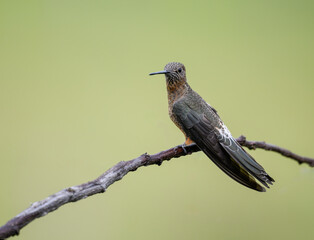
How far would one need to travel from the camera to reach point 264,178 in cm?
141

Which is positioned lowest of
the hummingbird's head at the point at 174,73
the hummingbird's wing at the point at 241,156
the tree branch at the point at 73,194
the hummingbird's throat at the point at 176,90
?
the hummingbird's wing at the point at 241,156

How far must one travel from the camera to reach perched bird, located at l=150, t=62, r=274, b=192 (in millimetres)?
1491

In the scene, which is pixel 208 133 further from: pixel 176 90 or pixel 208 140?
pixel 176 90

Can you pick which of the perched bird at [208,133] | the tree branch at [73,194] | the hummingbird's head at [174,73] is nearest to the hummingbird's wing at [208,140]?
the perched bird at [208,133]

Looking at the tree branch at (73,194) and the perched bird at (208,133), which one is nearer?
the tree branch at (73,194)

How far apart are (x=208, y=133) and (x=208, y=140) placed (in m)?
0.06

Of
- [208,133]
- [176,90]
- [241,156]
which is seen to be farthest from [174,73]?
[241,156]

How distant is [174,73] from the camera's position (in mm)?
1867

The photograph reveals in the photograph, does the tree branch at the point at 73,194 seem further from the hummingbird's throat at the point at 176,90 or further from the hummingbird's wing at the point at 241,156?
the hummingbird's throat at the point at 176,90

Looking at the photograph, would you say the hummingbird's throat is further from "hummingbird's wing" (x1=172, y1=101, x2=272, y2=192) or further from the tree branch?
the tree branch

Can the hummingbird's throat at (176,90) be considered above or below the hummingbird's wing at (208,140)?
above

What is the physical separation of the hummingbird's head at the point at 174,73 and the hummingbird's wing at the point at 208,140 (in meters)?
0.12

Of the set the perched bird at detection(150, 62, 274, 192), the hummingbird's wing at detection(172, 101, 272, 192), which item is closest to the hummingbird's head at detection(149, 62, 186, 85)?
the perched bird at detection(150, 62, 274, 192)

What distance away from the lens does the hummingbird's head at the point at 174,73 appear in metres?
1.85
